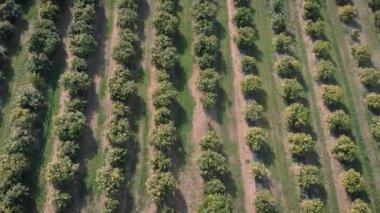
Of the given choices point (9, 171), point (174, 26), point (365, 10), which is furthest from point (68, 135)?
point (365, 10)

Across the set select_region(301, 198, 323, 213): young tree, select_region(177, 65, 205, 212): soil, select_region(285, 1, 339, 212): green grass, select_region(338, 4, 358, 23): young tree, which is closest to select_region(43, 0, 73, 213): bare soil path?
select_region(177, 65, 205, 212): soil

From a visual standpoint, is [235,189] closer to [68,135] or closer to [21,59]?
[68,135]

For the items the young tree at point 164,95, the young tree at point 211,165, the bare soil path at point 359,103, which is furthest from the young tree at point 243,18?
the young tree at point 211,165

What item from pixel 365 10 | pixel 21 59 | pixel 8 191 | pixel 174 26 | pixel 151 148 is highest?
pixel 365 10

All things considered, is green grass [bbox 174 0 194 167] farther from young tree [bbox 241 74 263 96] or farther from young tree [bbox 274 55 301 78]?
young tree [bbox 274 55 301 78]

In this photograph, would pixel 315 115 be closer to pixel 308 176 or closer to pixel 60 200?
pixel 308 176

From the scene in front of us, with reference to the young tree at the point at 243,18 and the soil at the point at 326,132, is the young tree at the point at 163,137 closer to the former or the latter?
the young tree at the point at 243,18
